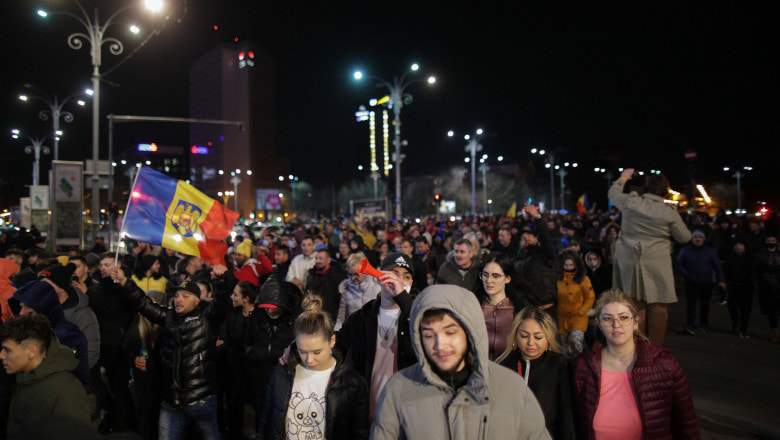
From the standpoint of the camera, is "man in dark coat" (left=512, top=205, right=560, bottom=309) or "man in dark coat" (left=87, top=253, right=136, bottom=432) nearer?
"man in dark coat" (left=512, top=205, right=560, bottom=309)

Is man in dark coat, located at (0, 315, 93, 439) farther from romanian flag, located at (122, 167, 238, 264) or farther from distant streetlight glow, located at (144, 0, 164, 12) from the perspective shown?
distant streetlight glow, located at (144, 0, 164, 12)

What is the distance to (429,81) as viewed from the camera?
24828 millimetres

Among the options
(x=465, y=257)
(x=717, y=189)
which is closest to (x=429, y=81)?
(x=465, y=257)

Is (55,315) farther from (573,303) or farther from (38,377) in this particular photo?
(573,303)

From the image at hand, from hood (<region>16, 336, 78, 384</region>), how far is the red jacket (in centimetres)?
310

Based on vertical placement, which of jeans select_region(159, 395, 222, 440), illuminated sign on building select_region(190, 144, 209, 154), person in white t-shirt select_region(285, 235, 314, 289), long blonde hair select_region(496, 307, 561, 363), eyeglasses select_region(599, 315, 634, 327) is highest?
illuminated sign on building select_region(190, 144, 209, 154)

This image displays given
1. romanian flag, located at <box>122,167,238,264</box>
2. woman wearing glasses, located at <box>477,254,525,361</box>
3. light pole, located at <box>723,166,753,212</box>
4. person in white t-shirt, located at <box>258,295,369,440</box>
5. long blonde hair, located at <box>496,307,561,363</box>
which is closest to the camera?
person in white t-shirt, located at <box>258,295,369,440</box>

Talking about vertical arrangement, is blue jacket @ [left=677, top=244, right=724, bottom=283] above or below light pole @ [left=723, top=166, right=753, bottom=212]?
below

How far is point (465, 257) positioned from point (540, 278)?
855mm

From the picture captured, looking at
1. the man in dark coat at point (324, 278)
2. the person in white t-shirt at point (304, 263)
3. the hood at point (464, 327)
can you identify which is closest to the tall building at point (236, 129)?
the person in white t-shirt at point (304, 263)

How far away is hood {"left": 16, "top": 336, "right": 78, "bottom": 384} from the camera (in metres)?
3.59

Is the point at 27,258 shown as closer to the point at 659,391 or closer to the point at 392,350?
the point at 392,350

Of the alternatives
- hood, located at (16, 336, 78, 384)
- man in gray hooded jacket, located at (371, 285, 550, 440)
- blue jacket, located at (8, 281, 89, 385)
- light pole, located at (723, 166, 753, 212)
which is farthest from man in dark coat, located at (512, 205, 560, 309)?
light pole, located at (723, 166, 753, 212)

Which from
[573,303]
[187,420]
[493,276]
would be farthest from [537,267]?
[187,420]
